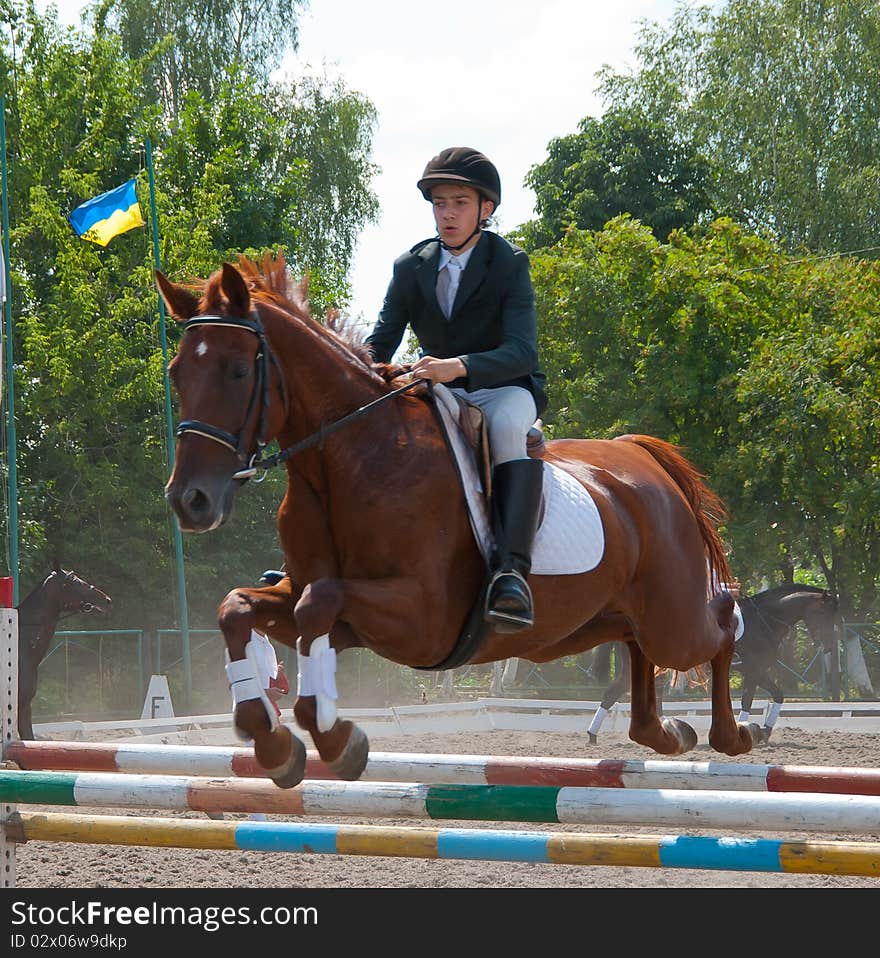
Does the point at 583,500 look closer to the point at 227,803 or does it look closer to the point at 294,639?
the point at 294,639

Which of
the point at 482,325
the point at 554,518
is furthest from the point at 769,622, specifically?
the point at 482,325

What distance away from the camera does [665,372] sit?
22.2 m

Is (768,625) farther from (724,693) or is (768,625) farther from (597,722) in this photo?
(724,693)

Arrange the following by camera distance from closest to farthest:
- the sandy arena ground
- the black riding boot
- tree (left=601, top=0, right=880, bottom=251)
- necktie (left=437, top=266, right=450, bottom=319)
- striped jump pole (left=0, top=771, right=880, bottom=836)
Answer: striped jump pole (left=0, top=771, right=880, bottom=836), the black riding boot, necktie (left=437, top=266, right=450, bottom=319), the sandy arena ground, tree (left=601, top=0, right=880, bottom=251)

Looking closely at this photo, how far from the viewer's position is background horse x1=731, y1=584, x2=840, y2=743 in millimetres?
15484

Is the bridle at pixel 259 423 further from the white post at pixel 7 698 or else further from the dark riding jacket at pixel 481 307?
the white post at pixel 7 698

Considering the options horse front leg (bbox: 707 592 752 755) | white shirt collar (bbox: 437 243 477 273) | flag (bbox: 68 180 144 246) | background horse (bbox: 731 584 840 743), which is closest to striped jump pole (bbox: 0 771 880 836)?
horse front leg (bbox: 707 592 752 755)

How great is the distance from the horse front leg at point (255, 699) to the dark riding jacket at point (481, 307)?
1117mm

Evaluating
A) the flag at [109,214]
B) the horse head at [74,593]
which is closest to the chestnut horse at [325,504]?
the horse head at [74,593]

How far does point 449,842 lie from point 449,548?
38.6 inches

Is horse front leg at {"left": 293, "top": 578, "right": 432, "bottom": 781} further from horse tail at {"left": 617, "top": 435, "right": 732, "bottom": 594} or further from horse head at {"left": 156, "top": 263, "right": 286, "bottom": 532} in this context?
horse tail at {"left": 617, "top": 435, "right": 732, "bottom": 594}

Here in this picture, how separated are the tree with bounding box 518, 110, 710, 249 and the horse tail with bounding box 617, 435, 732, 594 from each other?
2430cm

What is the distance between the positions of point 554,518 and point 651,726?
3.95 feet

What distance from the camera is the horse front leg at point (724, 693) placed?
5.67m
